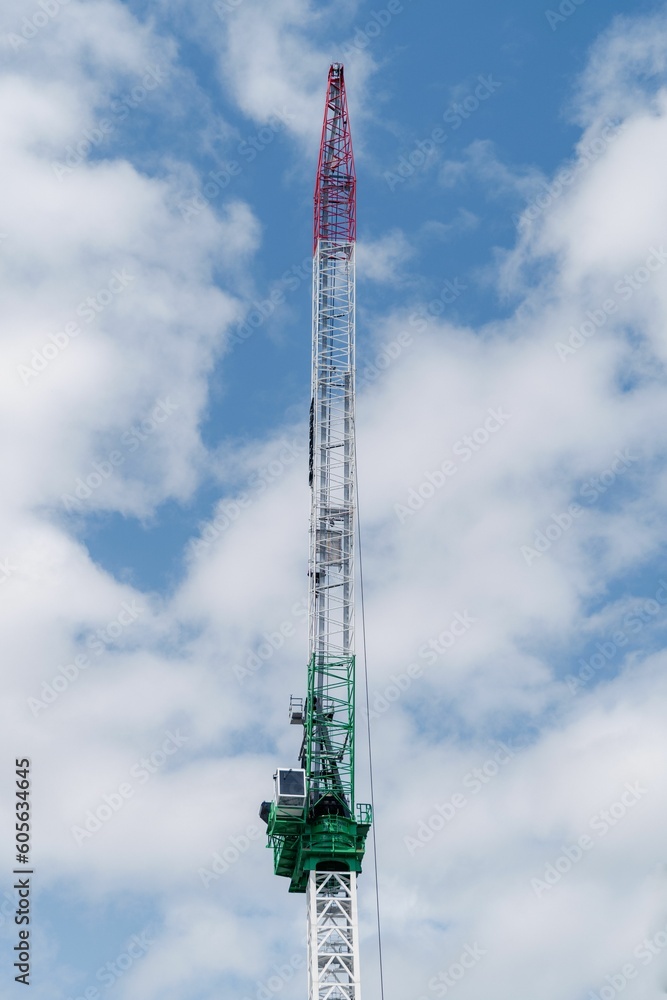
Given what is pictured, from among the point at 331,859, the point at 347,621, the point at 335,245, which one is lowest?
the point at 331,859

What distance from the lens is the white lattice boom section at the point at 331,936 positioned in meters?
114

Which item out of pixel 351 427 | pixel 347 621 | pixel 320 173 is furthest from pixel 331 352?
pixel 347 621

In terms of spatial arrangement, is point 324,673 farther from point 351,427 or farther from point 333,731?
point 351,427

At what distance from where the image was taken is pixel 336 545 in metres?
128

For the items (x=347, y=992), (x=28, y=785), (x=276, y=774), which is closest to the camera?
(x=28, y=785)

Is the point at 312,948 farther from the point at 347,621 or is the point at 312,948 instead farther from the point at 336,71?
the point at 336,71

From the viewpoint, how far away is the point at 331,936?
116m

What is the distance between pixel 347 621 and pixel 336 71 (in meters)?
50.7

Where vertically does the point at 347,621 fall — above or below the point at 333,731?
above

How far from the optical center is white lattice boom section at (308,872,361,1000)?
114 metres

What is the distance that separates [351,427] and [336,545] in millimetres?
11186

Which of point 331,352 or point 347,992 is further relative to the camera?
point 331,352

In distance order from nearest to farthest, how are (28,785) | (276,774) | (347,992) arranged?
(28,785), (347,992), (276,774)

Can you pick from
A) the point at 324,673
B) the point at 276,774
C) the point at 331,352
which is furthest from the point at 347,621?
the point at 331,352
